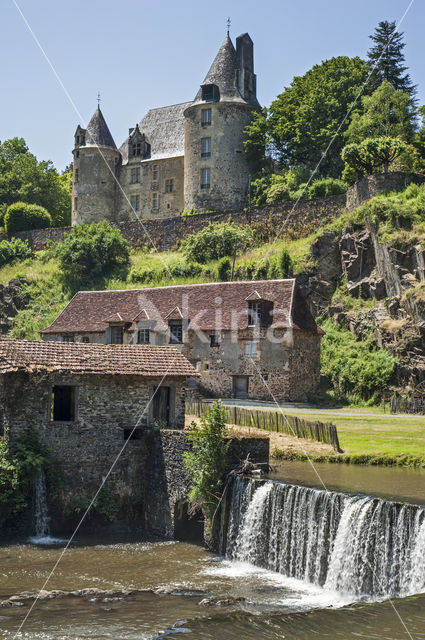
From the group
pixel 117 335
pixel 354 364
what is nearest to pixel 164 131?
pixel 117 335

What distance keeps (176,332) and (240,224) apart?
20.0 meters

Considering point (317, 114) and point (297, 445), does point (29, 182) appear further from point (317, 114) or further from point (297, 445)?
point (297, 445)

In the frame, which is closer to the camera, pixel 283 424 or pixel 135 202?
pixel 283 424

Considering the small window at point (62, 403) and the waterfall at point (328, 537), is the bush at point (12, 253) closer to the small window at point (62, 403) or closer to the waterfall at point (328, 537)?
the small window at point (62, 403)

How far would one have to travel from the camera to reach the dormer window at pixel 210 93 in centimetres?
7400

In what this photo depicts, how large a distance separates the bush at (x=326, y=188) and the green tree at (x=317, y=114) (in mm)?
2983

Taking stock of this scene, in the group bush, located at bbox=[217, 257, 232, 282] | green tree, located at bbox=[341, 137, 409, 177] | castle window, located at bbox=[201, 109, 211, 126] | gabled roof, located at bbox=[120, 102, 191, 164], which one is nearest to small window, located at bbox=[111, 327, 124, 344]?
bush, located at bbox=[217, 257, 232, 282]

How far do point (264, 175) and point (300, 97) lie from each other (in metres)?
8.02

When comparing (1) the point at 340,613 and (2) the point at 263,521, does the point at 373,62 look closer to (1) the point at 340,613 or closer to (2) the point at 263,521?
(2) the point at 263,521

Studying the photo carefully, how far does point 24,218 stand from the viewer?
82938 millimetres

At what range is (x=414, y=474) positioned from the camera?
29.2 metres

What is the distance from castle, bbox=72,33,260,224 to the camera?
73625mm

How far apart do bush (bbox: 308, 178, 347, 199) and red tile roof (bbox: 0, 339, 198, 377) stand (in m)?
38.2

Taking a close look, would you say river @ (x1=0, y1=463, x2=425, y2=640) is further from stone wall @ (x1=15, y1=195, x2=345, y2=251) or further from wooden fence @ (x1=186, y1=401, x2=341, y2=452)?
stone wall @ (x1=15, y1=195, x2=345, y2=251)
